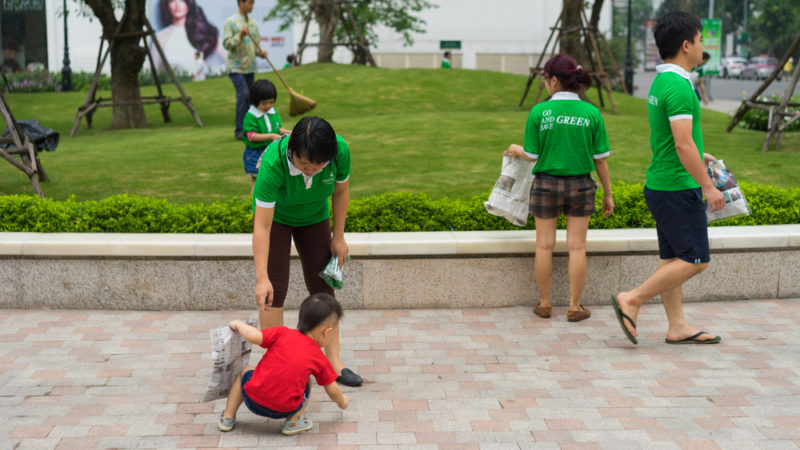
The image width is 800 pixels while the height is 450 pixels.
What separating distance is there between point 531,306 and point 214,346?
9.62ft

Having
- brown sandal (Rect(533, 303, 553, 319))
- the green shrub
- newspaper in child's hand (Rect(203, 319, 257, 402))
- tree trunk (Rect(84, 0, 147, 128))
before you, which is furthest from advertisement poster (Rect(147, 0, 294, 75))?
newspaper in child's hand (Rect(203, 319, 257, 402))

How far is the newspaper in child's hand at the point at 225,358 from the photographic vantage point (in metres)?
4.04

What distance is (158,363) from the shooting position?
5094 mm

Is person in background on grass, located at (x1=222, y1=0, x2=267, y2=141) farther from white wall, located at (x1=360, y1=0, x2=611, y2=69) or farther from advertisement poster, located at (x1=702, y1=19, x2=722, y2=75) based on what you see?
white wall, located at (x1=360, y1=0, x2=611, y2=69)

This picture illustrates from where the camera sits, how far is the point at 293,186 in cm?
418

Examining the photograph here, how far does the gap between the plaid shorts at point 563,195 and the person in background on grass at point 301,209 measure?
5.74 feet

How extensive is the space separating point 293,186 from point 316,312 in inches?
25.9

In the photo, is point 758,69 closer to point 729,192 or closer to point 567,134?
point 567,134

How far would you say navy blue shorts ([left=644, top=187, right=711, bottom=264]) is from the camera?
16.2 feet

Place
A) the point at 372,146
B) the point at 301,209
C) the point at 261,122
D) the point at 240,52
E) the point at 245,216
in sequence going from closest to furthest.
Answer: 1. the point at 301,209
2. the point at 245,216
3. the point at 261,122
4. the point at 372,146
5. the point at 240,52

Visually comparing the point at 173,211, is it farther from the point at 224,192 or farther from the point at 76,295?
the point at 224,192

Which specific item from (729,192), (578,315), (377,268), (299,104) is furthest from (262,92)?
(299,104)

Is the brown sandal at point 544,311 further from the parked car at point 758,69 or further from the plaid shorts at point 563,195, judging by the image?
the parked car at point 758,69

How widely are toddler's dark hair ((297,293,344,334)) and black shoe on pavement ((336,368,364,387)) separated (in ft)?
2.61
